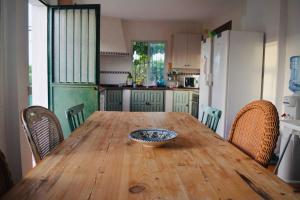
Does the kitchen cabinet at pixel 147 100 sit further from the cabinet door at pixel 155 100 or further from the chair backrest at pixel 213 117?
the chair backrest at pixel 213 117

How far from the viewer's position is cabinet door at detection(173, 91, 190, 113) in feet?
19.3

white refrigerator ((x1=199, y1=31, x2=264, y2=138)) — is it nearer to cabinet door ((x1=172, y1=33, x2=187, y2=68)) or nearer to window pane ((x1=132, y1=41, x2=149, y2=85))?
cabinet door ((x1=172, y1=33, x2=187, y2=68))

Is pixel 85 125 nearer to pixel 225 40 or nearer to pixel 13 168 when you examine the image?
pixel 13 168

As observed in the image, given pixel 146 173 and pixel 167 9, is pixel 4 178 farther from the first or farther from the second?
pixel 167 9

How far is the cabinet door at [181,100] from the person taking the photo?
5891mm

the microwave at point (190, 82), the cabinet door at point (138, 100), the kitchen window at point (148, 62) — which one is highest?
the kitchen window at point (148, 62)

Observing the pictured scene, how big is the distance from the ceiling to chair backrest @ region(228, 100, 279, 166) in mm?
3564

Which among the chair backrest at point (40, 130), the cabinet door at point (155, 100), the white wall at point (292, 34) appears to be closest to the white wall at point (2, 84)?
the chair backrest at point (40, 130)

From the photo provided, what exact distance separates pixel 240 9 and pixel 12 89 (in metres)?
3.84

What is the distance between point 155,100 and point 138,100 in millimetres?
381

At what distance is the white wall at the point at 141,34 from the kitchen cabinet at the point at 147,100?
78 cm

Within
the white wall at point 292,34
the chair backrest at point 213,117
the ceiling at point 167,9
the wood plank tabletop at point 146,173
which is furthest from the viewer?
the ceiling at point 167,9

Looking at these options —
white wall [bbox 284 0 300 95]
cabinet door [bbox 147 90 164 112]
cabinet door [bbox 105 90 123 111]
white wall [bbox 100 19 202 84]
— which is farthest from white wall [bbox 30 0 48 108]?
white wall [bbox 284 0 300 95]

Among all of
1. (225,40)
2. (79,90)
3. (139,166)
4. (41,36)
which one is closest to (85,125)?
(139,166)
